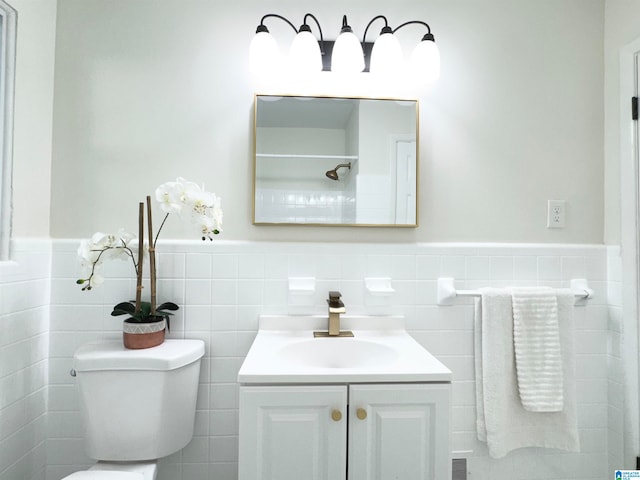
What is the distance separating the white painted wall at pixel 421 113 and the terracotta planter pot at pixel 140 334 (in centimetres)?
36

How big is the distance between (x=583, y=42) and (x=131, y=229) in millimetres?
2005

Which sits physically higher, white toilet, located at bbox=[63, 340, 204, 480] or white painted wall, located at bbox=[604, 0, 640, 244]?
white painted wall, located at bbox=[604, 0, 640, 244]

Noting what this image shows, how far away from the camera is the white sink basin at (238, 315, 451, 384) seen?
987 millimetres

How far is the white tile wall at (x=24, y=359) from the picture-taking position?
3.87ft

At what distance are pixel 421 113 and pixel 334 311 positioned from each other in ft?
2.86

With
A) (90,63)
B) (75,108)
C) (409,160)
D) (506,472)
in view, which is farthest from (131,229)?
(506,472)

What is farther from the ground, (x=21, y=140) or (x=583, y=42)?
(x=583, y=42)

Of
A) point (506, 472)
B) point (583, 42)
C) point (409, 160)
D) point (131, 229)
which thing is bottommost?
point (506, 472)

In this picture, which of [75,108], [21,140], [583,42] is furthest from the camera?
[583,42]

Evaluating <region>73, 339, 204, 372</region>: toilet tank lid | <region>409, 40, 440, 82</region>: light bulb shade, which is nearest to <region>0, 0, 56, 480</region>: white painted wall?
<region>73, 339, 204, 372</region>: toilet tank lid

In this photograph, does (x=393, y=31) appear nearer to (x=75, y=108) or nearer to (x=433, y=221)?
(x=433, y=221)

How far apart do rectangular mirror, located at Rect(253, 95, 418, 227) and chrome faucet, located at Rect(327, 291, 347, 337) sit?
295 mm

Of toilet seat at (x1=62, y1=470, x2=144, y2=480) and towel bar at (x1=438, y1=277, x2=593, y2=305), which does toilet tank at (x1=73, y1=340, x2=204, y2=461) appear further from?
towel bar at (x1=438, y1=277, x2=593, y2=305)

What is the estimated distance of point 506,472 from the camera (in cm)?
146
